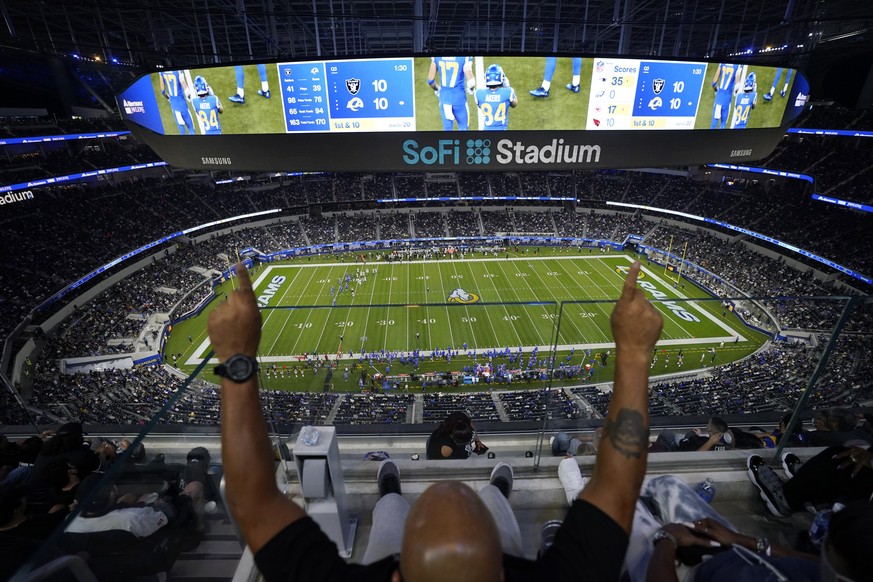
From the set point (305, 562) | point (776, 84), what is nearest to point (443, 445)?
point (305, 562)

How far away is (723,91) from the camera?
602 cm

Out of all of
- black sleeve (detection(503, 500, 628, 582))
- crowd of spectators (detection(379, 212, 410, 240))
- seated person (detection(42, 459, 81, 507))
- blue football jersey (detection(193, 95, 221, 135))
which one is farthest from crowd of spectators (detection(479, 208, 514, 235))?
black sleeve (detection(503, 500, 628, 582))

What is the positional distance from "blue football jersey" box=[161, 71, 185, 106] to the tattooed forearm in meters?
7.41

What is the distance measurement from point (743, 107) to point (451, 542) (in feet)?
26.6

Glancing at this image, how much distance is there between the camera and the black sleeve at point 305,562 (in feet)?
3.70

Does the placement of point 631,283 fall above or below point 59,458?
above

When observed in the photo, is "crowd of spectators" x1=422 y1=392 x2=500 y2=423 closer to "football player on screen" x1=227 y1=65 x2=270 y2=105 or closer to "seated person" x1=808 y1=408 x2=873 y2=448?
"seated person" x1=808 y1=408 x2=873 y2=448

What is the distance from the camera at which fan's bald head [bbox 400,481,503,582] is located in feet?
3.09

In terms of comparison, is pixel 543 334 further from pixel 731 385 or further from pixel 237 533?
pixel 237 533

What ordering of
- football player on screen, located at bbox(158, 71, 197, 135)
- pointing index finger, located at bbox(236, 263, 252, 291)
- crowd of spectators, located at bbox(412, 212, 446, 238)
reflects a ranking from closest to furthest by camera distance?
pointing index finger, located at bbox(236, 263, 252, 291) < football player on screen, located at bbox(158, 71, 197, 135) < crowd of spectators, located at bbox(412, 212, 446, 238)

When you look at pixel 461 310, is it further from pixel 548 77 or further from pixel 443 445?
pixel 443 445

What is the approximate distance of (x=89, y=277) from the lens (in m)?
25.0

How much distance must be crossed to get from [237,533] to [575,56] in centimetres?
671

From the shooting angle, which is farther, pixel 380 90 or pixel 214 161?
pixel 214 161
